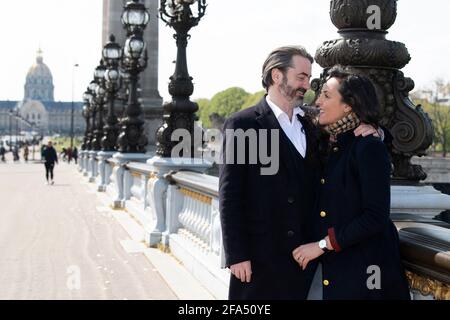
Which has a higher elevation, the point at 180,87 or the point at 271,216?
the point at 180,87

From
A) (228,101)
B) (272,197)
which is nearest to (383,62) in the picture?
(272,197)

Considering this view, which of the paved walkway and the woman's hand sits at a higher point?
the woman's hand

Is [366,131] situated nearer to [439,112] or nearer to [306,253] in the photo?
[306,253]

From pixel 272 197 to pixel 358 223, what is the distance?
554 millimetres

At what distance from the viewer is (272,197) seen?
399 centimetres

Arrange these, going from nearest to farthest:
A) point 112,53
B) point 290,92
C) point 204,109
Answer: point 290,92
point 112,53
point 204,109

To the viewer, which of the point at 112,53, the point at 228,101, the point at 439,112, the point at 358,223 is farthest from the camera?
the point at 228,101

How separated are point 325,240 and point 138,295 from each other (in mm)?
4673

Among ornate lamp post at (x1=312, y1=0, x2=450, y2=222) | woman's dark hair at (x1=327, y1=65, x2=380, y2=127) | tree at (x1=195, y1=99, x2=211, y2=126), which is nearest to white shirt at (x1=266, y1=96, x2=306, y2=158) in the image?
woman's dark hair at (x1=327, y1=65, x2=380, y2=127)

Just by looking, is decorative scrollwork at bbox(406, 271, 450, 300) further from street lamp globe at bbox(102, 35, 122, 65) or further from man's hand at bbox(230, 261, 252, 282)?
street lamp globe at bbox(102, 35, 122, 65)

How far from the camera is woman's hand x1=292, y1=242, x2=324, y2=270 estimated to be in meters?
3.81

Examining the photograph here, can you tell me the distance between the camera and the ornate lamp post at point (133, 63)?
17047 millimetres

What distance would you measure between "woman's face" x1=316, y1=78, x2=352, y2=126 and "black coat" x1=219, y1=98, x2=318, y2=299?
0.27 metres
